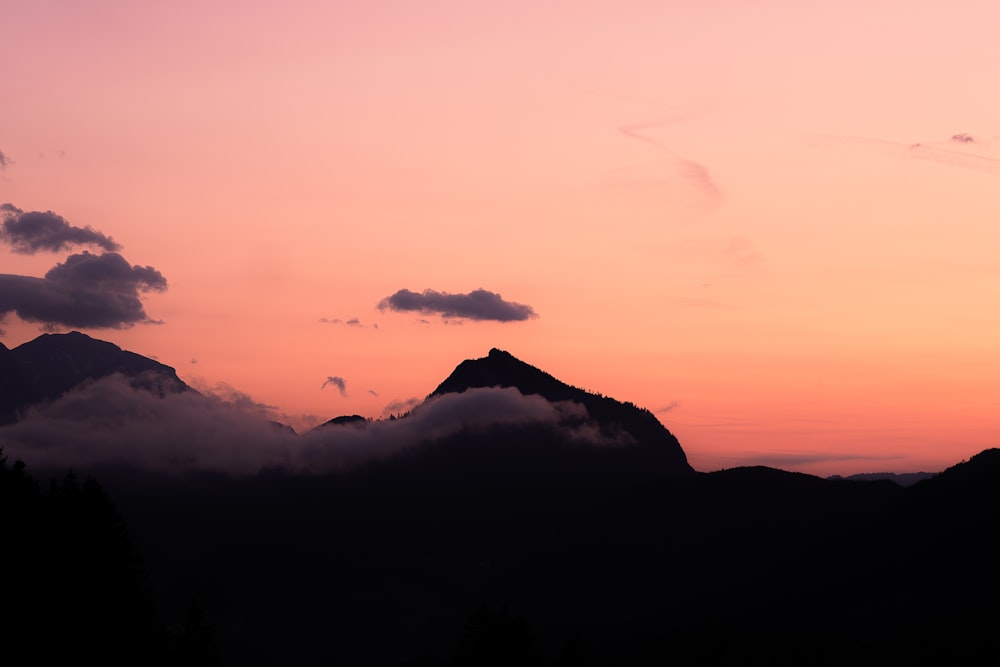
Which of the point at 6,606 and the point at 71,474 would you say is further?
the point at 71,474

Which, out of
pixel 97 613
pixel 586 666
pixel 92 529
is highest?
pixel 92 529

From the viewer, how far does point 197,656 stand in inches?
4306

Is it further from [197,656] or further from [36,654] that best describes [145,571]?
[36,654]

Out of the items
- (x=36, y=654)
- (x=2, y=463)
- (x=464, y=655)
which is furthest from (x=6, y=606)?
(x=464, y=655)

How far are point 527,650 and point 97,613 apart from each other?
178 feet

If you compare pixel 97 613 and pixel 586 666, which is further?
pixel 586 666

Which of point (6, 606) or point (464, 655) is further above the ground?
point (6, 606)

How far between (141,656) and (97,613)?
519 centimetres

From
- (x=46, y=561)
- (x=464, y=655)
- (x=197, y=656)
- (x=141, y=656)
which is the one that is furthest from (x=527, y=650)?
(x=46, y=561)

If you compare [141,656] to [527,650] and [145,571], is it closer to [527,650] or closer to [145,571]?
[145,571]

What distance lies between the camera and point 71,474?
344 ft

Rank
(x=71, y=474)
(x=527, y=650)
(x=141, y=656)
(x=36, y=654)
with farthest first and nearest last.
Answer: (x=527, y=650), (x=71, y=474), (x=141, y=656), (x=36, y=654)

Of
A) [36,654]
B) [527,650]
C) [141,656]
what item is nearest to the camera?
[36,654]

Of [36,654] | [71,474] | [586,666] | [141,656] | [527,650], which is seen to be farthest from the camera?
[586,666]
